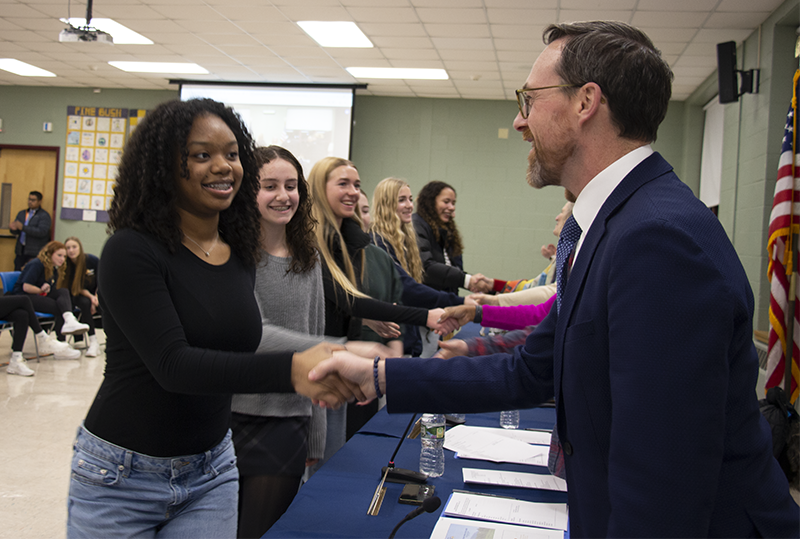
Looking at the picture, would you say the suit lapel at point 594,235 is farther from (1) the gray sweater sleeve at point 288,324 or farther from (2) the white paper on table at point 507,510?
(1) the gray sweater sleeve at point 288,324

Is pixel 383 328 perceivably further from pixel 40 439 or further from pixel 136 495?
pixel 40 439

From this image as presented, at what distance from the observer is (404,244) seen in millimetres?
3912

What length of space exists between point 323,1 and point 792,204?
13.7 ft

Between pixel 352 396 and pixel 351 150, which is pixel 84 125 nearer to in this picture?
pixel 351 150

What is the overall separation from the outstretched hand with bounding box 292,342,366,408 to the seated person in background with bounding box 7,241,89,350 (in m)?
5.90

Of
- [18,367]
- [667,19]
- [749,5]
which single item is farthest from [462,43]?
[18,367]

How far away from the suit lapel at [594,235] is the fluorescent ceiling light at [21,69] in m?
9.58

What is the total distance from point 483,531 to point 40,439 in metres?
3.68

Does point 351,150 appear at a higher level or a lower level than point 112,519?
higher

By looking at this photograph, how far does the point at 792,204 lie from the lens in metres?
3.87

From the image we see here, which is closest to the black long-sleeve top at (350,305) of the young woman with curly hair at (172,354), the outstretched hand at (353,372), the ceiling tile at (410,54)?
the young woman with curly hair at (172,354)

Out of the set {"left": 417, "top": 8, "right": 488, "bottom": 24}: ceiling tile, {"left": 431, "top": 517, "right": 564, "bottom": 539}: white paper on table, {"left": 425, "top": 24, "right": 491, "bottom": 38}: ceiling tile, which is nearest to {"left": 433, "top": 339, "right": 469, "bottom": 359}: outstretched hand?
{"left": 431, "top": 517, "right": 564, "bottom": 539}: white paper on table

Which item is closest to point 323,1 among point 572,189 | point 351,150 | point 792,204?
point 351,150

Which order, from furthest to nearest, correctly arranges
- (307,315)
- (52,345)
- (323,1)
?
(52,345), (323,1), (307,315)
